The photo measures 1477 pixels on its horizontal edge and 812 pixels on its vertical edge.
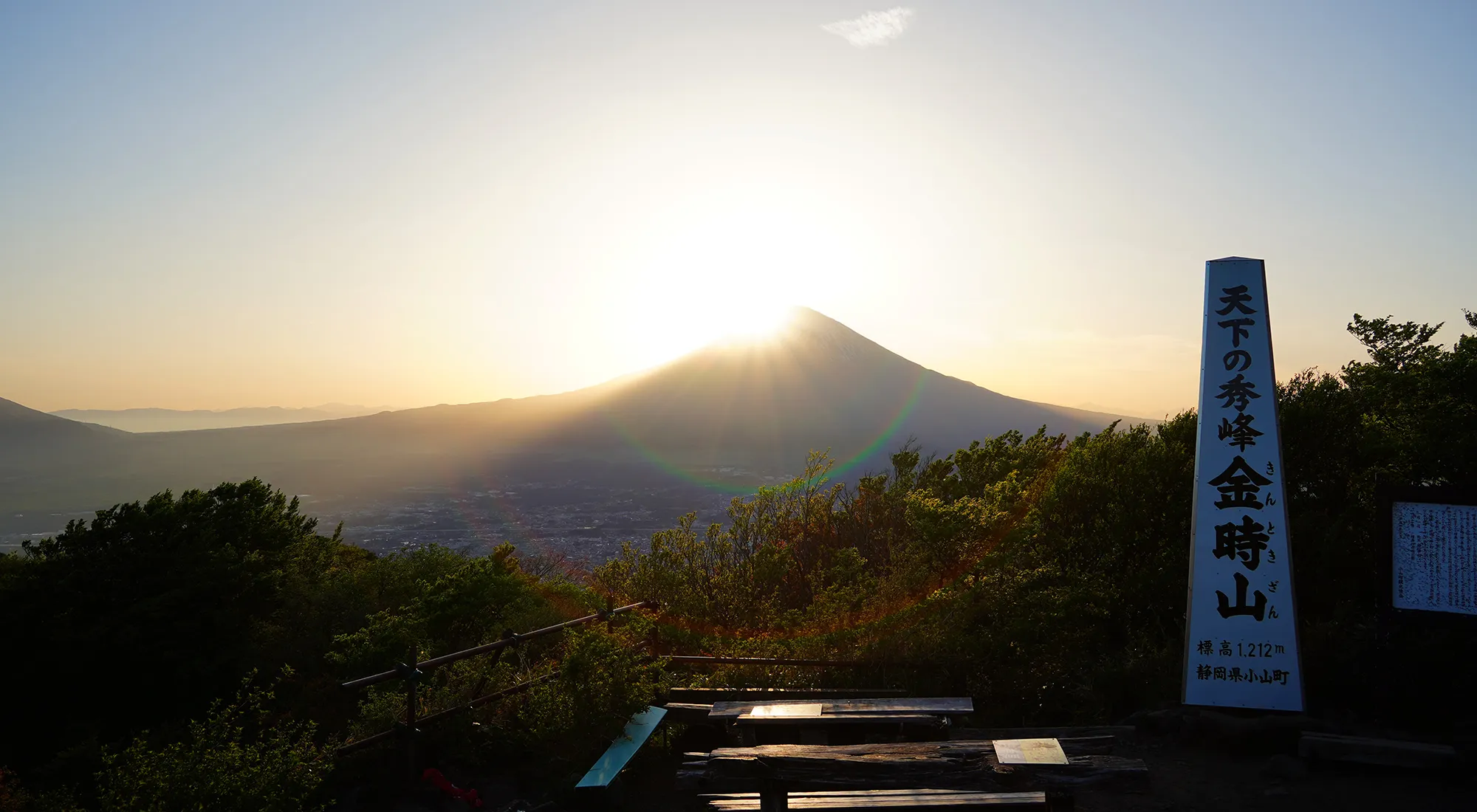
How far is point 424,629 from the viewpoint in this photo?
8961 millimetres

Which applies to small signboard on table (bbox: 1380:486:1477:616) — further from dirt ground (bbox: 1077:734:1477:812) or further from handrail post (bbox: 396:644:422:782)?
handrail post (bbox: 396:644:422:782)

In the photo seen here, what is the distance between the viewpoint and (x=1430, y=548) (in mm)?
6207

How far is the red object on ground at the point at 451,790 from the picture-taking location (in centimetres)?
577

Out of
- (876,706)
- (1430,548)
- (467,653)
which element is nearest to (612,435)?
(467,653)

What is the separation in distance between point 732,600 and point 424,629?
3742mm

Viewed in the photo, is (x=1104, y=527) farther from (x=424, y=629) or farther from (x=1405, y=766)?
(x=424, y=629)

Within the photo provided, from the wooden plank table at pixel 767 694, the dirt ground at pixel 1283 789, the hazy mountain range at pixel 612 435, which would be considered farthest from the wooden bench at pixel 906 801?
the hazy mountain range at pixel 612 435

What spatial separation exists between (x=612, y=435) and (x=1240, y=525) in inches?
3823

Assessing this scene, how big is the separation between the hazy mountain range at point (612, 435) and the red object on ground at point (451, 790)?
227 feet

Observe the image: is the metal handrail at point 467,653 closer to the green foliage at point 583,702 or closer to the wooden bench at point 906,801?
the green foliage at point 583,702

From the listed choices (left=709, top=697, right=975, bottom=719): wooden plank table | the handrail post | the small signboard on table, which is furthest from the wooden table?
the small signboard on table

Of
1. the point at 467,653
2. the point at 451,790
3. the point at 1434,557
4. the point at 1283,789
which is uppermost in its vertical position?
the point at 1434,557

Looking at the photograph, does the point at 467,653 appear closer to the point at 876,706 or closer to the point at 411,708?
the point at 411,708

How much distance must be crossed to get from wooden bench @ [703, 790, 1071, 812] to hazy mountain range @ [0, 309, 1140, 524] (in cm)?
7027
